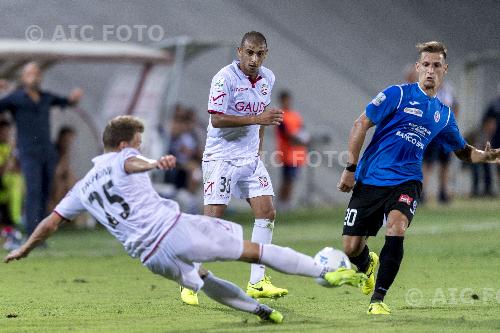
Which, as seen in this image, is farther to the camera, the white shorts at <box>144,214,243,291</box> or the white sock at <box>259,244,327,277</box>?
the white sock at <box>259,244,327,277</box>

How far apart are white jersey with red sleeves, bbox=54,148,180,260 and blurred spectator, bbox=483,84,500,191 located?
17817 mm

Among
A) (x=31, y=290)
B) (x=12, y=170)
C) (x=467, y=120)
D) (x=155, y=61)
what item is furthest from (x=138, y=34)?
(x=31, y=290)

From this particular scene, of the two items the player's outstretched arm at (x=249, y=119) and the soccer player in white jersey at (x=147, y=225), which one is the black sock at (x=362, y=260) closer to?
the player's outstretched arm at (x=249, y=119)

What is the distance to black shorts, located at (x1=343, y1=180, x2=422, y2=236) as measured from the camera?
918 cm

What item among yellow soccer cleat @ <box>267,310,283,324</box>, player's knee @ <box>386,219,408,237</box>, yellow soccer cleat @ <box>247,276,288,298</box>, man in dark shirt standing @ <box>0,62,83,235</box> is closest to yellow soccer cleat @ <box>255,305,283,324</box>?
yellow soccer cleat @ <box>267,310,283,324</box>

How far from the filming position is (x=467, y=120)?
26625mm

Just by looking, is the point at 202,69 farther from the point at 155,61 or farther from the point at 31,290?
the point at 31,290

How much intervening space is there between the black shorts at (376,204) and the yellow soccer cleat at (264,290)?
1.01 m

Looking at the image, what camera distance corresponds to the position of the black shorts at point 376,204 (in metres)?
9.18

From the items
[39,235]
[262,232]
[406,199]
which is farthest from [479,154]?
[39,235]

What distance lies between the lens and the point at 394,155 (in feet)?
30.6

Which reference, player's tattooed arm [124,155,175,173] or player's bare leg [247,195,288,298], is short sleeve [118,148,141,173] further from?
player's bare leg [247,195,288,298]

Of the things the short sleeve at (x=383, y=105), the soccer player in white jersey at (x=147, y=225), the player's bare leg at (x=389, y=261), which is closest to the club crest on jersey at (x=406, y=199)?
the player's bare leg at (x=389, y=261)

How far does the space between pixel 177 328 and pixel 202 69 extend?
16.3 m
